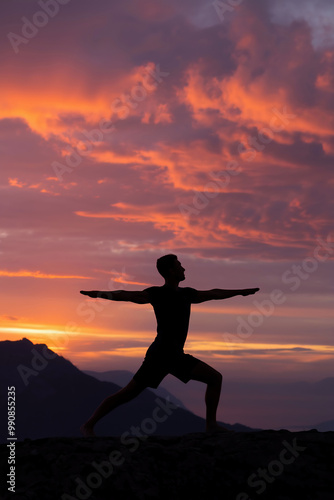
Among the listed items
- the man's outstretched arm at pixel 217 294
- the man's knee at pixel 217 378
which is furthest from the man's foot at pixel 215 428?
the man's outstretched arm at pixel 217 294

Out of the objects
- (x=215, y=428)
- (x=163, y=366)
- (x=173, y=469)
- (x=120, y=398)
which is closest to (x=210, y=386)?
(x=215, y=428)

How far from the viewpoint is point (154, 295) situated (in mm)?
8938

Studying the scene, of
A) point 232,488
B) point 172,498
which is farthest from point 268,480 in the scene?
point 172,498

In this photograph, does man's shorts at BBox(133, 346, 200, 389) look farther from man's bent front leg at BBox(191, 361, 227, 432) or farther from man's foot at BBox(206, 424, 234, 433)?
man's foot at BBox(206, 424, 234, 433)

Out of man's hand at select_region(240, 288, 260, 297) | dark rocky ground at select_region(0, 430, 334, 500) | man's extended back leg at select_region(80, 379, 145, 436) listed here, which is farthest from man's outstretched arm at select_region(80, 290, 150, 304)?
dark rocky ground at select_region(0, 430, 334, 500)

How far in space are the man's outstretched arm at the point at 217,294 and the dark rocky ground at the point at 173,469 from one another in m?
2.04

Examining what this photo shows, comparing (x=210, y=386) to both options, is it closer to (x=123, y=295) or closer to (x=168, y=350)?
(x=168, y=350)

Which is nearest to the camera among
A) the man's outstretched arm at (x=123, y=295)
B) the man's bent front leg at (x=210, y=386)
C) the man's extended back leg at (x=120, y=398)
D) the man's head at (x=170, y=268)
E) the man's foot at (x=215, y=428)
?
the man's outstretched arm at (x=123, y=295)

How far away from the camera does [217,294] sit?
9344 mm

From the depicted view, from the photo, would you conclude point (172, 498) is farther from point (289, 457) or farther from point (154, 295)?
point (154, 295)

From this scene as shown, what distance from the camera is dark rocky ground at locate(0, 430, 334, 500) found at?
292 inches

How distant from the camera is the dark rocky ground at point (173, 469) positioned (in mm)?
7414

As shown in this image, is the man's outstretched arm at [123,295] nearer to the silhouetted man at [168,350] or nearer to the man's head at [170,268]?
the silhouetted man at [168,350]

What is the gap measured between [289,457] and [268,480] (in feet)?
1.66
